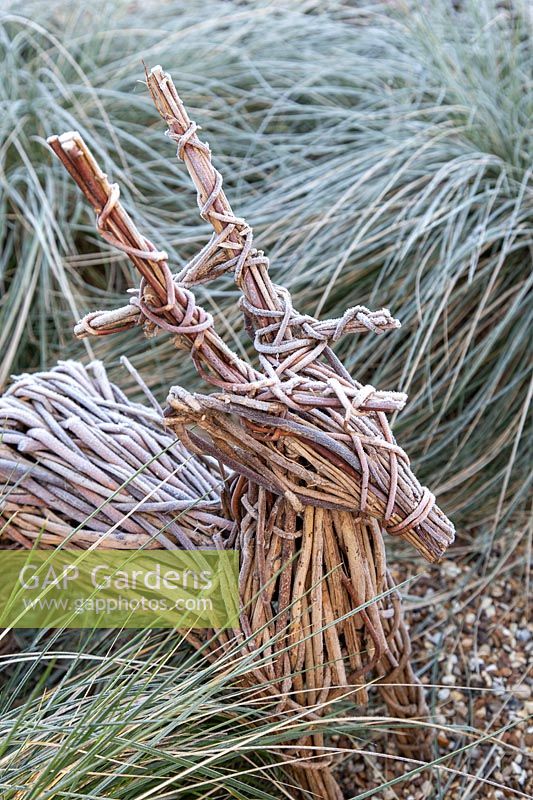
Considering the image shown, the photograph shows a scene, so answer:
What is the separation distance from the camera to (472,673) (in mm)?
1114

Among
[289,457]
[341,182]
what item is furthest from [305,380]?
[341,182]

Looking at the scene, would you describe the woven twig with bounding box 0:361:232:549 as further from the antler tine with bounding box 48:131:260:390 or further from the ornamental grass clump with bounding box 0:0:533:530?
the ornamental grass clump with bounding box 0:0:533:530

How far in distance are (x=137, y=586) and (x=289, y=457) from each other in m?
0.21

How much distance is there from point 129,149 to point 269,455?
48.3 inches

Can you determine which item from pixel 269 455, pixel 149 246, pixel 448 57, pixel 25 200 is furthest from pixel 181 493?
pixel 448 57

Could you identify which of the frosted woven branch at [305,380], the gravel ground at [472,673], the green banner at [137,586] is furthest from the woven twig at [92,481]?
the gravel ground at [472,673]

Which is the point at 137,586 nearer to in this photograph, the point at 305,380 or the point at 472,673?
the point at 305,380

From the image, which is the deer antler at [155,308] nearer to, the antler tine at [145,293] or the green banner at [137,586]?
the antler tine at [145,293]

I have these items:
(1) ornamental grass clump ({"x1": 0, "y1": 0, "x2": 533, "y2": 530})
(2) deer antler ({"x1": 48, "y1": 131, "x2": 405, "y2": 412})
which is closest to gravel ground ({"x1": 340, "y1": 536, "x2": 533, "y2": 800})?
(1) ornamental grass clump ({"x1": 0, "y1": 0, "x2": 533, "y2": 530})

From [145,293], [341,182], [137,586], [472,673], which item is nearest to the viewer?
[145,293]

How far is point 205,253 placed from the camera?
750 millimetres

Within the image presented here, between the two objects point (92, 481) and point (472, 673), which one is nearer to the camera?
point (92, 481)

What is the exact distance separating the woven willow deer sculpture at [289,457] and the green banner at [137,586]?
3 cm

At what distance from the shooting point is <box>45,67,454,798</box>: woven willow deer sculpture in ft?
2.39
